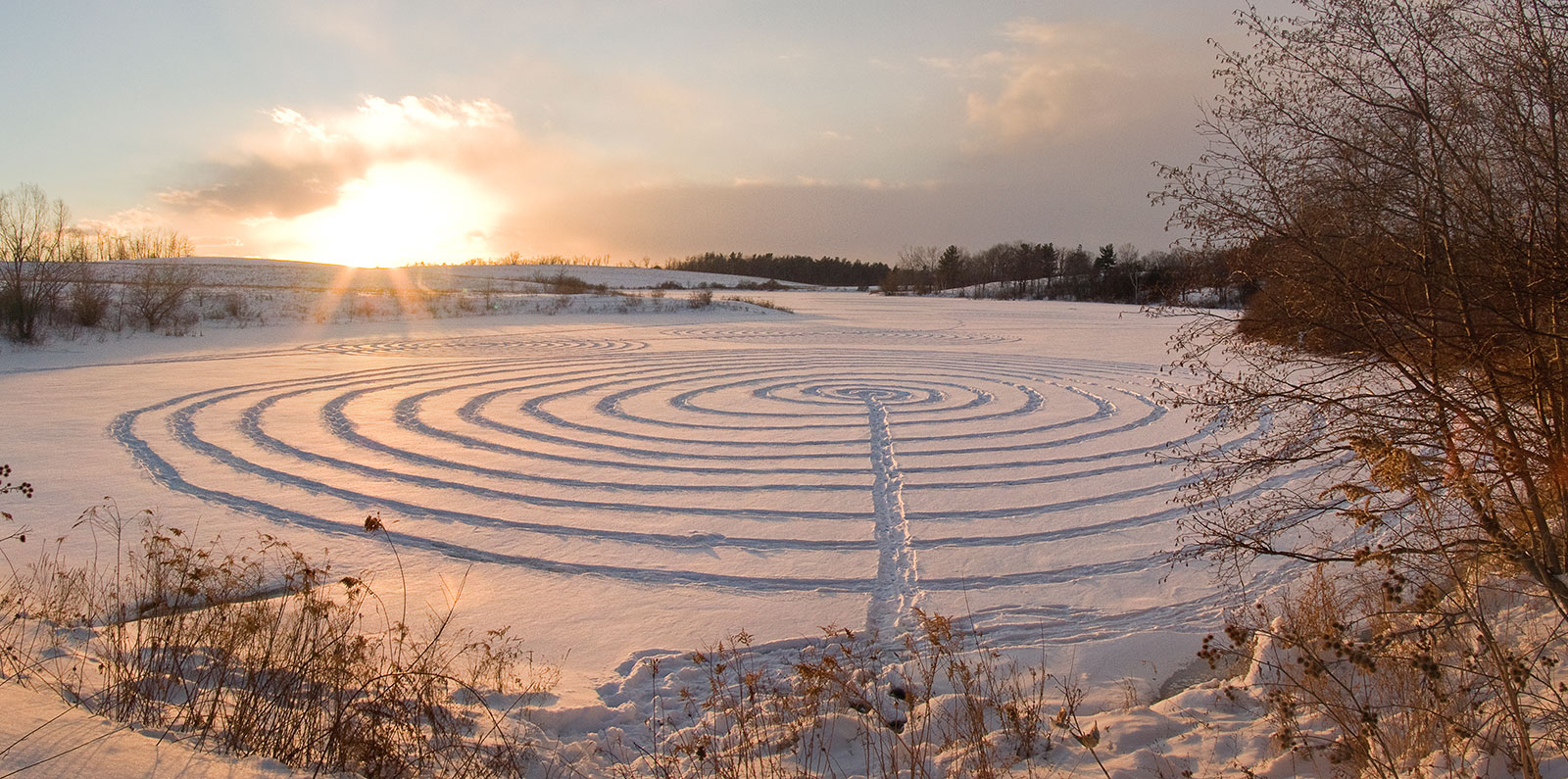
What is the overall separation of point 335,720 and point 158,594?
7.10ft

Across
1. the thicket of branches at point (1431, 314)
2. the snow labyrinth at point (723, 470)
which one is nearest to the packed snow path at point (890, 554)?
the snow labyrinth at point (723, 470)

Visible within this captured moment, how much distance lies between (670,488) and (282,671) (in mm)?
4324

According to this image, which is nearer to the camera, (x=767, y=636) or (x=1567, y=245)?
(x=1567, y=245)

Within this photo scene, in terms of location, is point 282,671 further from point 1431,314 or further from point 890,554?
point 1431,314

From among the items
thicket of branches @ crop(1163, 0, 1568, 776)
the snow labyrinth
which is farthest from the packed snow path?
thicket of branches @ crop(1163, 0, 1568, 776)

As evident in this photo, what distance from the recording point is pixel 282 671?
3895 millimetres

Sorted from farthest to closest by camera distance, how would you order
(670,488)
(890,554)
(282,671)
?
(670,488) → (890,554) → (282,671)

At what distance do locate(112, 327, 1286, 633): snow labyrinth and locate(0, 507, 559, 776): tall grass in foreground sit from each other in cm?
144

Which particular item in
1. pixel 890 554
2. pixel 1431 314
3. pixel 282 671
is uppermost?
pixel 1431 314

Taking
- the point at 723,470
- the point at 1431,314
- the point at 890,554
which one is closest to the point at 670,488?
the point at 723,470

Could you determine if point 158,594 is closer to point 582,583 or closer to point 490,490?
point 582,583

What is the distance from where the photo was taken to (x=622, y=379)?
48.6ft

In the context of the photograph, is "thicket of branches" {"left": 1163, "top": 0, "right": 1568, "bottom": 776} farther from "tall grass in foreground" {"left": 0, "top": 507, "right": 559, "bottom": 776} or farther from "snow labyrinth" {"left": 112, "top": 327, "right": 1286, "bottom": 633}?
"tall grass in foreground" {"left": 0, "top": 507, "right": 559, "bottom": 776}

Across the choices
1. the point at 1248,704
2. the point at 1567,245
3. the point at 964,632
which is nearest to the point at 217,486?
the point at 964,632
